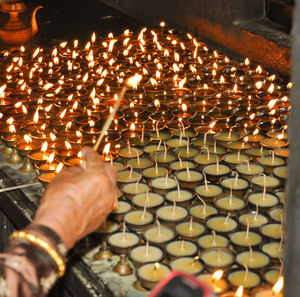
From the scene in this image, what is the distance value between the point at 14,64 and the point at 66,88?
92 centimetres

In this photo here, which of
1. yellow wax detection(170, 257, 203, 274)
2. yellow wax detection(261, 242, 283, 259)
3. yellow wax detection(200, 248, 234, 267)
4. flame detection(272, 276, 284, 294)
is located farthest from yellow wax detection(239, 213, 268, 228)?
flame detection(272, 276, 284, 294)

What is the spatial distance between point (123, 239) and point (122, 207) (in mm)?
351

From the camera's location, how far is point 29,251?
7.20 ft

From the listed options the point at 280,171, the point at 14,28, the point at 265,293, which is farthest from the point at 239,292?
the point at 14,28

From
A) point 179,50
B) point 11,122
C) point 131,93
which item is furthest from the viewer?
point 179,50

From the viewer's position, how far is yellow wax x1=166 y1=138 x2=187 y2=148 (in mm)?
4469

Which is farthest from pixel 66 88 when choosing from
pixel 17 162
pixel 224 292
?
pixel 224 292

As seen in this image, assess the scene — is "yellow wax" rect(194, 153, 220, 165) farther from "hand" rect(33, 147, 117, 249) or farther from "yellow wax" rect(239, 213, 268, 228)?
"hand" rect(33, 147, 117, 249)

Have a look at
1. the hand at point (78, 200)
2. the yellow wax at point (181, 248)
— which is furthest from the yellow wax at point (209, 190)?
the hand at point (78, 200)

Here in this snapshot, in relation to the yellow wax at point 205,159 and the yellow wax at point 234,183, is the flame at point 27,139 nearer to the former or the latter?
the yellow wax at point 205,159

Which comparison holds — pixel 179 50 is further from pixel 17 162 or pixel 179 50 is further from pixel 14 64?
pixel 17 162

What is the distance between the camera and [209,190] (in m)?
3.83

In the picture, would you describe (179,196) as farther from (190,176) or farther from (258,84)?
(258,84)

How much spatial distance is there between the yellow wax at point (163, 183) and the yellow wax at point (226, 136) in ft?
2.03
